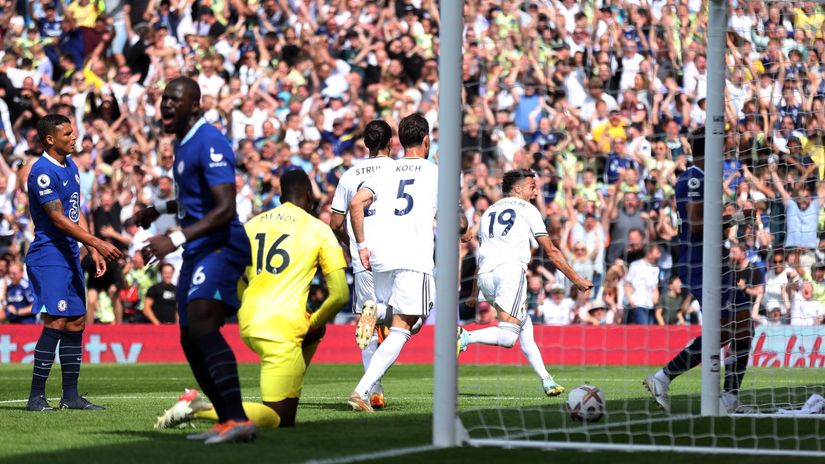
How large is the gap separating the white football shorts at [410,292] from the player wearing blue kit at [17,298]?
40.0 feet

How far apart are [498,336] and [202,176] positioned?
569 cm

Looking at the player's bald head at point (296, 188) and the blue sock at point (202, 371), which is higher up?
the player's bald head at point (296, 188)

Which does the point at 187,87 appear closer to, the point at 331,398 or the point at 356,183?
the point at 356,183

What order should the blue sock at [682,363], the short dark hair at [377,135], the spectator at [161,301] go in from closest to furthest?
the blue sock at [682,363]
the short dark hair at [377,135]
the spectator at [161,301]

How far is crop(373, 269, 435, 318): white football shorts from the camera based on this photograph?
10766mm

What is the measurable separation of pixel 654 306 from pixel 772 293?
1936mm

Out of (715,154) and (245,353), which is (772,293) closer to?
(715,154)

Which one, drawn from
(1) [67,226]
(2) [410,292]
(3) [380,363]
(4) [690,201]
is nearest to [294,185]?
(3) [380,363]

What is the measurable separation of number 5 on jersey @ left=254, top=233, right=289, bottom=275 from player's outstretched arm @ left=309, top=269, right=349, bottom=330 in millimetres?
299

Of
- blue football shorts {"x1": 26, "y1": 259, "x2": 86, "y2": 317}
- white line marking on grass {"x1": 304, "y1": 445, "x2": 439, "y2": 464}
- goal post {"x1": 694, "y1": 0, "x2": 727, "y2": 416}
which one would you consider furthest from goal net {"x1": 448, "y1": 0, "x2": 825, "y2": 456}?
blue football shorts {"x1": 26, "y1": 259, "x2": 86, "y2": 317}

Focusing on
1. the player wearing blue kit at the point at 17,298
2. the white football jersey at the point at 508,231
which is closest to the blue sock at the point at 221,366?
the white football jersey at the point at 508,231

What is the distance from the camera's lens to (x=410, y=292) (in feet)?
35.4

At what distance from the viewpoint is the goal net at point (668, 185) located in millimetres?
10031

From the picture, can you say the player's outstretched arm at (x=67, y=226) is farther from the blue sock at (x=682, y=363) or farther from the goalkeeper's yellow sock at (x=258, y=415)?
the blue sock at (x=682, y=363)
